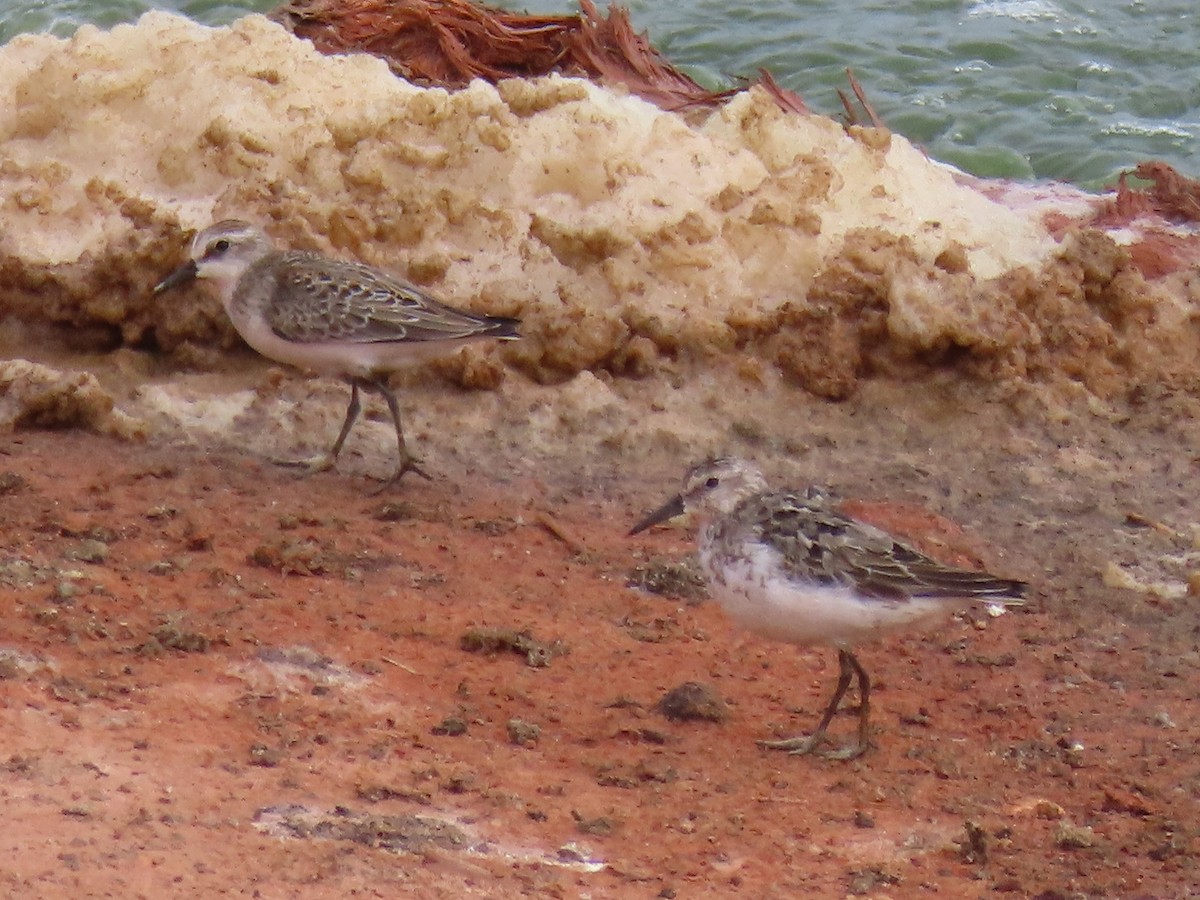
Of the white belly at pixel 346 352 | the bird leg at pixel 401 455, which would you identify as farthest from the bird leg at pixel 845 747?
the white belly at pixel 346 352

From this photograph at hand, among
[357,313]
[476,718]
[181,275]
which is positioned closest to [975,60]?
[357,313]

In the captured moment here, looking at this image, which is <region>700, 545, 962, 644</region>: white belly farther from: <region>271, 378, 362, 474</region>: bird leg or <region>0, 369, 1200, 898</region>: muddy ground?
<region>271, 378, 362, 474</region>: bird leg

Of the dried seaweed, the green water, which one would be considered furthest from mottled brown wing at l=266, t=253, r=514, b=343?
the green water

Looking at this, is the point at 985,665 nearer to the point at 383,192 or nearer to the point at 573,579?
the point at 573,579

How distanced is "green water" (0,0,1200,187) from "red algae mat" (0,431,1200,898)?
687cm

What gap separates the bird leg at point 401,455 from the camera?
7.56 meters

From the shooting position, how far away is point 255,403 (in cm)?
808

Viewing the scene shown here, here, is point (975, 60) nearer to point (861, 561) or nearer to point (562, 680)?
point (861, 561)

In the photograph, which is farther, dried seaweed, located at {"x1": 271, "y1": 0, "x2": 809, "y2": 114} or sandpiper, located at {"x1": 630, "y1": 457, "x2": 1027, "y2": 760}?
dried seaweed, located at {"x1": 271, "y1": 0, "x2": 809, "y2": 114}

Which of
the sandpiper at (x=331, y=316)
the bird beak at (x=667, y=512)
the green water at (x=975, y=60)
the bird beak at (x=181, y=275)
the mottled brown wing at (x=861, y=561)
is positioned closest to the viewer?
the mottled brown wing at (x=861, y=561)

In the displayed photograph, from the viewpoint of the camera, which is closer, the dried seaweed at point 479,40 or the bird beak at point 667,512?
the bird beak at point 667,512

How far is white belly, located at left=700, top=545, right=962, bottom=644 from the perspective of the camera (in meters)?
5.65

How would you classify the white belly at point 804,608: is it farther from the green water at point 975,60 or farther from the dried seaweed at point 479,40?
the green water at point 975,60

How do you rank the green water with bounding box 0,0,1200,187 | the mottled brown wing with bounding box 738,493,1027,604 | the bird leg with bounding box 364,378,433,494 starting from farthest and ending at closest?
1. the green water with bounding box 0,0,1200,187
2. the bird leg with bounding box 364,378,433,494
3. the mottled brown wing with bounding box 738,493,1027,604
